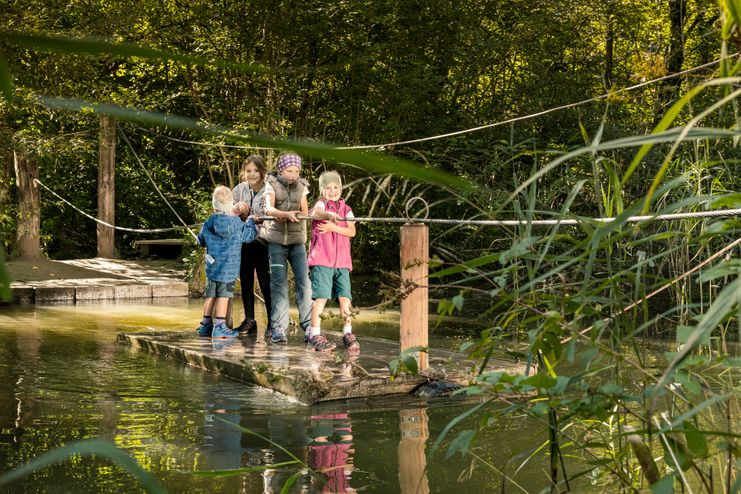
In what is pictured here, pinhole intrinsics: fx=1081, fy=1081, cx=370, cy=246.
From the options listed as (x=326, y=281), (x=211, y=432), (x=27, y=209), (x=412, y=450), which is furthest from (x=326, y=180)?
(x=27, y=209)

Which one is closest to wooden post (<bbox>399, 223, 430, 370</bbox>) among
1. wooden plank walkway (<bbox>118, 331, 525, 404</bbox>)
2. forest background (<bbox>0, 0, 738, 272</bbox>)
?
wooden plank walkway (<bbox>118, 331, 525, 404</bbox>)

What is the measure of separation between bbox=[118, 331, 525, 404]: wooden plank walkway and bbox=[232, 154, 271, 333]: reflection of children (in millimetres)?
398

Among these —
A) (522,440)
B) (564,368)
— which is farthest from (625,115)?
(522,440)

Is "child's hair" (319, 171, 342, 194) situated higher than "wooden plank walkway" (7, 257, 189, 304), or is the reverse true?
"child's hair" (319, 171, 342, 194)

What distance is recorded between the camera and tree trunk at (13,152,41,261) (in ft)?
51.0

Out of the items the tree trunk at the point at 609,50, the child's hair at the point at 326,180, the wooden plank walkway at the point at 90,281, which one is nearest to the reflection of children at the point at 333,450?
the child's hair at the point at 326,180

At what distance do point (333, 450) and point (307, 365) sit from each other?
2.10 m

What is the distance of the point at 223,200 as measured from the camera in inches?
332

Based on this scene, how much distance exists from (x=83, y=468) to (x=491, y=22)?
1335cm

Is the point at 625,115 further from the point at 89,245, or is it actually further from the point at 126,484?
the point at 126,484

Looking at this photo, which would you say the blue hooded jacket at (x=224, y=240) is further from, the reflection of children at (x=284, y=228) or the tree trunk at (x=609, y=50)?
the tree trunk at (x=609, y=50)

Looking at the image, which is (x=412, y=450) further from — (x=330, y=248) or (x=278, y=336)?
(x=278, y=336)

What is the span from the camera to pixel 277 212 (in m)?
8.02

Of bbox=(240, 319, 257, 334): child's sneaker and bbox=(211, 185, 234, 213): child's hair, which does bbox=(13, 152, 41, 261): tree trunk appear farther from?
Answer: bbox=(211, 185, 234, 213): child's hair
